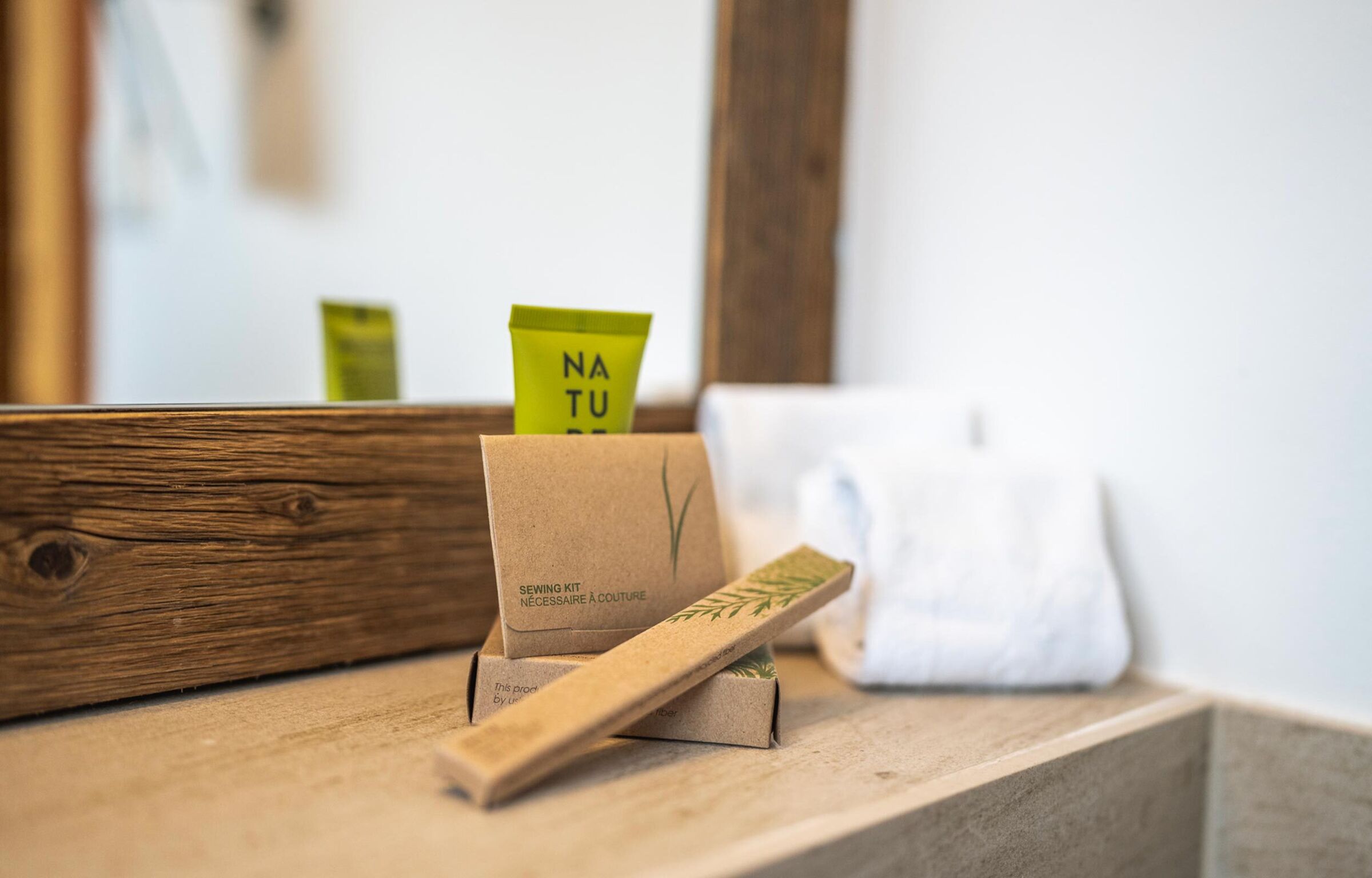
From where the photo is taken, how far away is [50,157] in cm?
94

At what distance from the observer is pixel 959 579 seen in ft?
1.81

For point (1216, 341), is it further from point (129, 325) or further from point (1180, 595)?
point (129, 325)

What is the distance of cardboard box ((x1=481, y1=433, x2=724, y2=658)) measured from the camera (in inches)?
17.2

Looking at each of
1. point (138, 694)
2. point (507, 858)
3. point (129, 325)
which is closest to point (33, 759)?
point (138, 694)

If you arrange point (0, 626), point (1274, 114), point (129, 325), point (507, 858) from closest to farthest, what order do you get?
point (507, 858) → point (0, 626) → point (1274, 114) → point (129, 325)

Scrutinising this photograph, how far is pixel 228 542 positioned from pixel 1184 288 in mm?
616

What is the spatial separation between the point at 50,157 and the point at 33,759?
820 mm

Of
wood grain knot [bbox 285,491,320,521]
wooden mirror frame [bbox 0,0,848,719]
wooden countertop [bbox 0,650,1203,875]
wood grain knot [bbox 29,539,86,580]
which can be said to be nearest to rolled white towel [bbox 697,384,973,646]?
wooden mirror frame [bbox 0,0,848,719]

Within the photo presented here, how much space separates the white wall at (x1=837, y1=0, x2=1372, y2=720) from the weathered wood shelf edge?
413 millimetres

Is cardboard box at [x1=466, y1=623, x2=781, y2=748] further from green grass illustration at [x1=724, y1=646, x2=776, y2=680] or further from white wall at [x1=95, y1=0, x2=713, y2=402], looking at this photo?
white wall at [x1=95, y1=0, x2=713, y2=402]

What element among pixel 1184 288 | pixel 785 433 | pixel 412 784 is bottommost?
pixel 412 784

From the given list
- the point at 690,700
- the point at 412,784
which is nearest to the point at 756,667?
the point at 690,700

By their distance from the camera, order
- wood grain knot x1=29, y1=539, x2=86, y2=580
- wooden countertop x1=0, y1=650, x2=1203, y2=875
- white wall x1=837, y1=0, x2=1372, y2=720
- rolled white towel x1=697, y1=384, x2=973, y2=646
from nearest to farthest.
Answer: wooden countertop x1=0, y1=650, x2=1203, y2=875 < wood grain knot x1=29, y1=539, x2=86, y2=580 < white wall x1=837, y1=0, x2=1372, y2=720 < rolled white towel x1=697, y1=384, x2=973, y2=646

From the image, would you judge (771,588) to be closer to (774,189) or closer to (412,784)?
(412,784)
